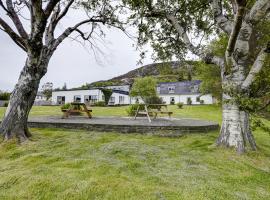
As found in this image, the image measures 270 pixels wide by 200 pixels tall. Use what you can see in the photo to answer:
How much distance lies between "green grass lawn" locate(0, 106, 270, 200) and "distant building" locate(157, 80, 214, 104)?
3752 centimetres

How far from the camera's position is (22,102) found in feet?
23.2

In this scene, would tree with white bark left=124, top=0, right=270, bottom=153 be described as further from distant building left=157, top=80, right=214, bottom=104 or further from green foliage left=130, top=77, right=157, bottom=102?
distant building left=157, top=80, right=214, bottom=104

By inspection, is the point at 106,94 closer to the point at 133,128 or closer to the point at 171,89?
the point at 171,89

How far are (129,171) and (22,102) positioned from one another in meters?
4.50

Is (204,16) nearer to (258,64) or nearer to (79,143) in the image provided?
(258,64)

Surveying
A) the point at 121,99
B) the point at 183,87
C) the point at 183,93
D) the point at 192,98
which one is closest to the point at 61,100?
Answer: the point at 121,99

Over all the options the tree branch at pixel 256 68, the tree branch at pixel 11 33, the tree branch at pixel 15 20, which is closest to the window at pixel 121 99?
the tree branch at pixel 11 33

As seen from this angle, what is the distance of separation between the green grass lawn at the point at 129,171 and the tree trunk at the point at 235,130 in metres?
0.25

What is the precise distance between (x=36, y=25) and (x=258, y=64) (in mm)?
6500

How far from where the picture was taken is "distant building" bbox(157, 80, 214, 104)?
43075mm

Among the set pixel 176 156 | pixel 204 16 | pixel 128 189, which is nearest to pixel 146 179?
pixel 128 189

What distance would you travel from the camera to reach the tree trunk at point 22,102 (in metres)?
6.85

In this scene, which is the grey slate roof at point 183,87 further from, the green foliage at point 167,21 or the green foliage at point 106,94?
the green foliage at point 167,21

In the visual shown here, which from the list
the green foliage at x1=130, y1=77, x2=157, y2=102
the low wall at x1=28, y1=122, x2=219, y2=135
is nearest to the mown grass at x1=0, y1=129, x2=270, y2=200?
the low wall at x1=28, y1=122, x2=219, y2=135
